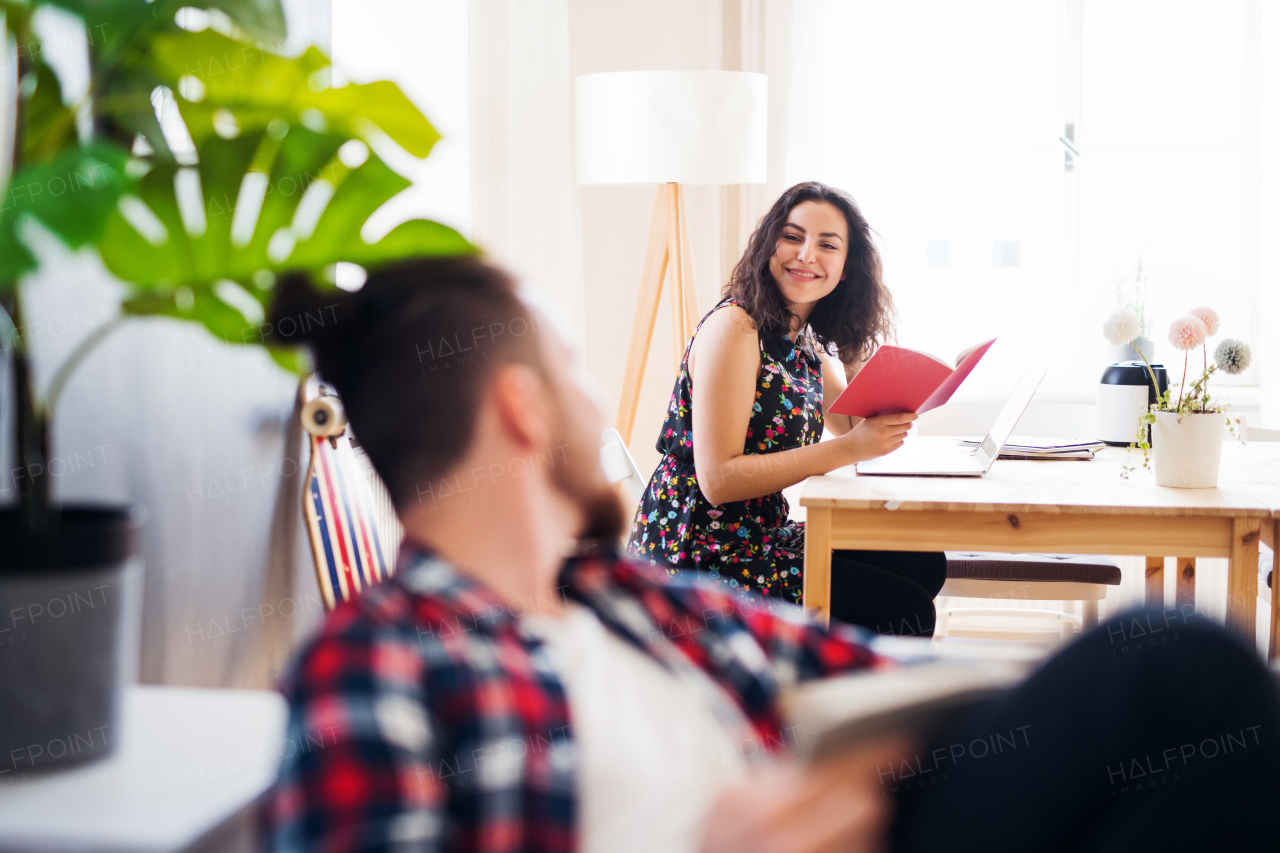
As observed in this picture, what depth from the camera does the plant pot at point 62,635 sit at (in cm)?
86

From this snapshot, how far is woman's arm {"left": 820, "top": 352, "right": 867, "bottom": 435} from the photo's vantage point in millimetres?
2266

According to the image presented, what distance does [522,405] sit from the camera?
80 cm

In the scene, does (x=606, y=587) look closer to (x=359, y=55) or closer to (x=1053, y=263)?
(x=359, y=55)

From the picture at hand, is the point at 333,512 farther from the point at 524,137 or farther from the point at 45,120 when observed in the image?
the point at 524,137

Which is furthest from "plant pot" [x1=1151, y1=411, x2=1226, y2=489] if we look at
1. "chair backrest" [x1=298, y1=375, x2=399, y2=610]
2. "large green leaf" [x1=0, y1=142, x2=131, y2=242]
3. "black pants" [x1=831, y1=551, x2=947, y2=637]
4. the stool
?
"large green leaf" [x1=0, y1=142, x2=131, y2=242]

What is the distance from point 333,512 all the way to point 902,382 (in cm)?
93

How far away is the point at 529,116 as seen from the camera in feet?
11.1

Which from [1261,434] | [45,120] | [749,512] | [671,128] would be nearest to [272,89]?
[45,120]

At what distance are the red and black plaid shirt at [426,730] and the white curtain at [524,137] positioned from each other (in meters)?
2.69

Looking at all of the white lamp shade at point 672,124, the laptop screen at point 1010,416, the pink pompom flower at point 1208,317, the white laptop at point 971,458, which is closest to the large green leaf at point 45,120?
the white laptop at point 971,458

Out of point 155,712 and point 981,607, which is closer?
point 155,712

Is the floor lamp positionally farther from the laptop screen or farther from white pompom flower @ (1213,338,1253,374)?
white pompom flower @ (1213,338,1253,374)

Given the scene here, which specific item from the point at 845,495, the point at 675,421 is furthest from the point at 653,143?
the point at 845,495

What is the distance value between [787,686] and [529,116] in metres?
2.79
